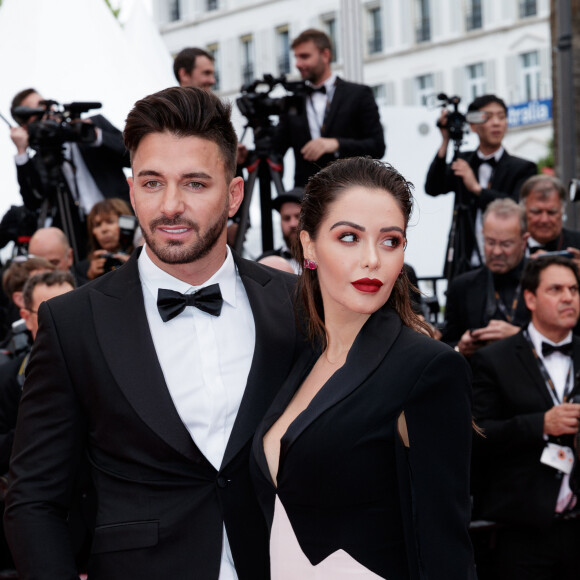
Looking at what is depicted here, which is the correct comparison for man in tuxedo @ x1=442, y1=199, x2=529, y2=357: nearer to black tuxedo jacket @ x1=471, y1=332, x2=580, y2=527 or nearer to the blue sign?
black tuxedo jacket @ x1=471, y1=332, x2=580, y2=527

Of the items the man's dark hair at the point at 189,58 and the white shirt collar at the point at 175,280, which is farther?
the man's dark hair at the point at 189,58

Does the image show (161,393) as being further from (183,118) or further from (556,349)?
(556,349)

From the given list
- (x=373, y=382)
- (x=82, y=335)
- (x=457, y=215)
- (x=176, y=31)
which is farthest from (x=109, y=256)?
(x=176, y=31)

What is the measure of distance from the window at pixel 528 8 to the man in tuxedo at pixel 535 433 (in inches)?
1010

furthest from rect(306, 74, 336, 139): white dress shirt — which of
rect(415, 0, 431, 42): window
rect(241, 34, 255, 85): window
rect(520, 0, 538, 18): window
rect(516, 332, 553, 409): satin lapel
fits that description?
rect(241, 34, 255, 85): window

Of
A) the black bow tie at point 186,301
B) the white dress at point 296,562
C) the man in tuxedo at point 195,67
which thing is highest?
the man in tuxedo at point 195,67

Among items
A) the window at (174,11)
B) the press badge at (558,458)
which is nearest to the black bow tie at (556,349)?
the press badge at (558,458)

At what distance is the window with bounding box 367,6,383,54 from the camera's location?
31.7 meters

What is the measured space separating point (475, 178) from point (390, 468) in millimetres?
4875

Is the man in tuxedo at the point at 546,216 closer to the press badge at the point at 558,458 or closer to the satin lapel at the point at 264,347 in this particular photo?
the press badge at the point at 558,458

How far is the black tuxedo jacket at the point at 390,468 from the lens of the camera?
7.00 feet

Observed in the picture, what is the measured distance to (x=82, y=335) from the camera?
7.95 ft

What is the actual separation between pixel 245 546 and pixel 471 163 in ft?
16.8

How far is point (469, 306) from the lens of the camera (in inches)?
227
